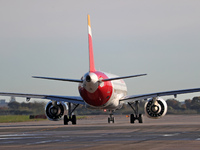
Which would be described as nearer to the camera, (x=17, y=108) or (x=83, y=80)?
(x=83, y=80)

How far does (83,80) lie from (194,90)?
35.3ft

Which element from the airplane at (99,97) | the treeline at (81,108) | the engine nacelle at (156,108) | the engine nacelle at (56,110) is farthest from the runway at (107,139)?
the treeline at (81,108)

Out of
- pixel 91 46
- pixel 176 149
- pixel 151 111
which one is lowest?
pixel 176 149

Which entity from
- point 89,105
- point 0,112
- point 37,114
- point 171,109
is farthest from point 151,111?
point 171,109

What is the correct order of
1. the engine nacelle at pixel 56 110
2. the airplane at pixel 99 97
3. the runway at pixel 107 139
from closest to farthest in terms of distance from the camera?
the runway at pixel 107 139 < the airplane at pixel 99 97 < the engine nacelle at pixel 56 110

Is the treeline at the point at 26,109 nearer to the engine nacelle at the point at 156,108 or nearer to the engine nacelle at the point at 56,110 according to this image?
the engine nacelle at the point at 56,110

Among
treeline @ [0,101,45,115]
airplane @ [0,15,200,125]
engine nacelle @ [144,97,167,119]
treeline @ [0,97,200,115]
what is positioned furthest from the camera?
treeline @ [0,97,200,115]

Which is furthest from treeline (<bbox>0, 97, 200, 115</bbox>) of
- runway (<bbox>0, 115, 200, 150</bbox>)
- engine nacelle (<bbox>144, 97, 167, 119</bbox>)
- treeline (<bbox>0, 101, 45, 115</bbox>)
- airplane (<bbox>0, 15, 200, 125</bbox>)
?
runway (<bbox>0, 115, 200, 150</bbox>)

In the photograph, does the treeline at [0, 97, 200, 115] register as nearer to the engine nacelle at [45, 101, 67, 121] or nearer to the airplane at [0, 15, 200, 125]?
the airplane at [0, 15, 200, 125]

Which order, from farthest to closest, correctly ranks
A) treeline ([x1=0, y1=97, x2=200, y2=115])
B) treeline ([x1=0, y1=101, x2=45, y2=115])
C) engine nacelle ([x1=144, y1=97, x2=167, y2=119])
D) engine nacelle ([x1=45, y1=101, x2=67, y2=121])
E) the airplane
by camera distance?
treeline ([x1=0, y1=97, x2=200, y2=115]) < treeline ([x1=0, y1=101, x2=45, y2=115]) < engine nacelle ([x1=45, y1=101, x2=67, y2=121]) < engine nacelle ([x1=144, y1=97, x2=167, y2=119]) < the airplane

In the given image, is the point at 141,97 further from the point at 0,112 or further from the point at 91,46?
the point at 0,112

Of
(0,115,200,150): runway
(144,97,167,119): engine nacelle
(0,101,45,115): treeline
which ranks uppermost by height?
(0,101,45,115): treeline

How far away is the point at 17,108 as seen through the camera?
285 feet

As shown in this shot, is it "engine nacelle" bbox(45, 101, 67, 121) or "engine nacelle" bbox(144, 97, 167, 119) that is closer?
"engine nacelle" bbox(144, 97, 167, 119)
